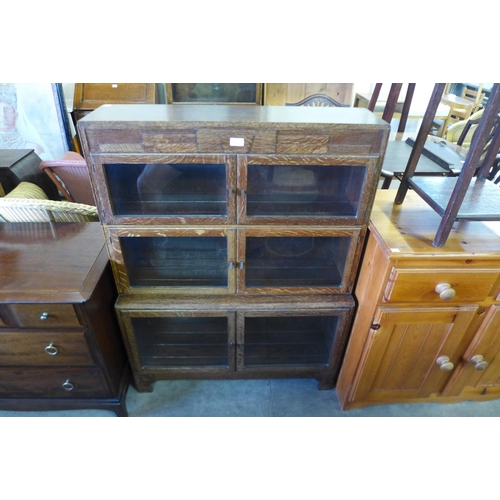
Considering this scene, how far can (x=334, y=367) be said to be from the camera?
140 cm

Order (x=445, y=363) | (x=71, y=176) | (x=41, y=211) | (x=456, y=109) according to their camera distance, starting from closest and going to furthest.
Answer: (x=445, y=363) < (x=41, y=211) < (x=71, y=176) < (x=456, y=109)

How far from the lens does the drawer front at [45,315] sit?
1.01 metres

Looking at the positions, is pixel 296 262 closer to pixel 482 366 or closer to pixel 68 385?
pixel 482 366

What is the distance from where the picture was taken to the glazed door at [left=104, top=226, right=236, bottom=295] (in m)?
1.15

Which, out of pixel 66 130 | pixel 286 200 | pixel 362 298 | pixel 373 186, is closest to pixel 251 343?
pixel 362 298

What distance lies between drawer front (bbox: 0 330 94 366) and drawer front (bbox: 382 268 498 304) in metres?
1.00

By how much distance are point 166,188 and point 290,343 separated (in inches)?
32.5

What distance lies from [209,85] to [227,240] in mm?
2172

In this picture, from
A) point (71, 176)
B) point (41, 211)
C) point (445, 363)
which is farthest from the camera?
point (71, 176)

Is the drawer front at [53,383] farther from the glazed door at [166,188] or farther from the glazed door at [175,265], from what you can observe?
the glazed door at [166,188]

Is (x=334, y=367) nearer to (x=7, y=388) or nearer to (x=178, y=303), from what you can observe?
(x=178, y=303)

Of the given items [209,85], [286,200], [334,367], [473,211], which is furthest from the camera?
[209,85]

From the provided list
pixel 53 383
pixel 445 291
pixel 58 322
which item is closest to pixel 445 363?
pixel 445 291

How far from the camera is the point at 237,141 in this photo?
0.90 metres
